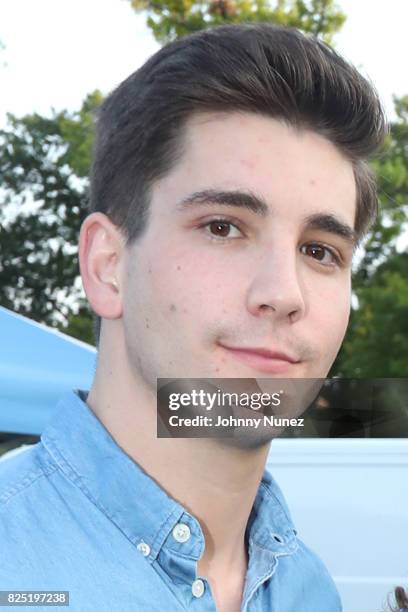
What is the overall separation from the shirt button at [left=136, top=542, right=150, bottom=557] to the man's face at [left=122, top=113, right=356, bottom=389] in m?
0.24

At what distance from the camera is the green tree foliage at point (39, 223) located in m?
13.7

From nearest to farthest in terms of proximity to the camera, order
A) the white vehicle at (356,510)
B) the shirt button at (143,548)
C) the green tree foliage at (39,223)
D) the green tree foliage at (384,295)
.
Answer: the shirt button at (143,548) → the white vehicle at (356,510) → the green tree foliage at (384,295) → the green tree foliage at (39,223)

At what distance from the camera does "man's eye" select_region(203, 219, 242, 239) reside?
139cm

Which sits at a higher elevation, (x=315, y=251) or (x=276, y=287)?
(x=315, y=251)

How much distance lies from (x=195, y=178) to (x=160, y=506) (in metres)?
0.50

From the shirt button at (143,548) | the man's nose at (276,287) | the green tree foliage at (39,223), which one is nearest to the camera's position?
the man's nose at (276,287)

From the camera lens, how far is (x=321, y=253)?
4.73 feet

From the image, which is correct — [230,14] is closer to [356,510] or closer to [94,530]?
[356,510]

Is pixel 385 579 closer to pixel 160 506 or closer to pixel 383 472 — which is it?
pixel 383 472

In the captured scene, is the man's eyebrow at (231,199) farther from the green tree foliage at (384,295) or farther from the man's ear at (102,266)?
the green tree foliage at (384,295)

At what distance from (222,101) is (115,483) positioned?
609mm

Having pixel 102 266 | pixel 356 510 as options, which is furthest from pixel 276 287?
pixel 356 510

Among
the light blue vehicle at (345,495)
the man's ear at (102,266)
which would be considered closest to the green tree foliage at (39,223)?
the light blue vehicle at (345,495)

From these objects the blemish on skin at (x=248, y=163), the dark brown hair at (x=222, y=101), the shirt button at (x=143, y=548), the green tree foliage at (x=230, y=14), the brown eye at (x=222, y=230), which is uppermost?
the green tree foliage at (x=230, y=14)
